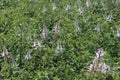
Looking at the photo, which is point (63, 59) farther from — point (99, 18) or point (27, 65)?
point (99, 18)

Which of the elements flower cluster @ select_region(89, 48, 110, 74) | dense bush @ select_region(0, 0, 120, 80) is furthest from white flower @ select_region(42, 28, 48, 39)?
flower cluster @ select_region(89, 48, 110, 74)

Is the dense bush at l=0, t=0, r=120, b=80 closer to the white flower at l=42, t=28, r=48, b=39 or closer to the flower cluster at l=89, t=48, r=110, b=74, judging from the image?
the white flower at l=42, t=28, r=48, b=39

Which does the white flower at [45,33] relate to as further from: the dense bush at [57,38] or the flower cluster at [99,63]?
the flower cluster at [99,63]

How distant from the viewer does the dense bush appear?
22.4 feet

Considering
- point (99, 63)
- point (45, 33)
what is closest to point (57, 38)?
point (45, 33)

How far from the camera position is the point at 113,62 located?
22.9 ft

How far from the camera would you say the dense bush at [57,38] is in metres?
6.83

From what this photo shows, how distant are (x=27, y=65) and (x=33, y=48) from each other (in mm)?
520

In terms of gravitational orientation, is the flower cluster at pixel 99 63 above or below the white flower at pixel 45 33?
below

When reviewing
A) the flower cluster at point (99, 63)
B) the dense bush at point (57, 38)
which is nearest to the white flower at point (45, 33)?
the dense bush at point (57, 38)

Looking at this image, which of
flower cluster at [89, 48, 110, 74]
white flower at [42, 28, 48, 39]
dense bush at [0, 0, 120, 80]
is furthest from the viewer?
white flower at [42, 28, 48, 39]

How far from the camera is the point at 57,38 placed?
7.62 meters

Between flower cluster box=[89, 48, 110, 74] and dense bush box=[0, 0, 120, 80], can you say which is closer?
flower cluster box=[89, 48, 110, 74]

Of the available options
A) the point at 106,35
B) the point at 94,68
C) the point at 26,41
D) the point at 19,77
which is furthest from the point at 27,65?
the point at 106,35
